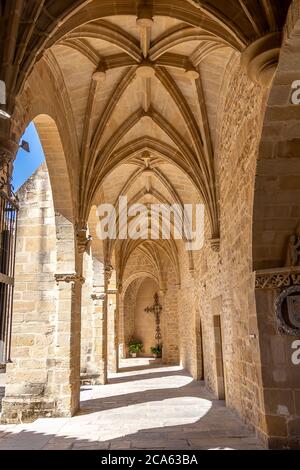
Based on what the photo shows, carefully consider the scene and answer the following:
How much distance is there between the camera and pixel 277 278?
15.1ft

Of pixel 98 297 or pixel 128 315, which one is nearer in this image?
pixel 98 297

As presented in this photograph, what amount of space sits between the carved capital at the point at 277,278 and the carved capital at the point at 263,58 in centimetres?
204

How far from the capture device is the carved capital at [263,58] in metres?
3.42

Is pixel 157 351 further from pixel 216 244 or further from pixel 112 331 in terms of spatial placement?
pixel 216 244

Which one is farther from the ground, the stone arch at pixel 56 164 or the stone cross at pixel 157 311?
the stone arch at pixel 56 164

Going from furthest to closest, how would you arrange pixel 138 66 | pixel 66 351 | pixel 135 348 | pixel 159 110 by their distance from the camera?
pixel 135 348
pixel 159 110
pixel 66 351
pixel 138 66

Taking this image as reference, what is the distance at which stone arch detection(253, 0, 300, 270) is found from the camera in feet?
12.8

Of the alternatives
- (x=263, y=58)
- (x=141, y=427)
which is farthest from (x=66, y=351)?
(x=263, y=58)

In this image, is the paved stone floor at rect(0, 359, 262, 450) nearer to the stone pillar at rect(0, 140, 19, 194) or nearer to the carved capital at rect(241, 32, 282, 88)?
the stone pillar at rect(0, 140, 19, 194)

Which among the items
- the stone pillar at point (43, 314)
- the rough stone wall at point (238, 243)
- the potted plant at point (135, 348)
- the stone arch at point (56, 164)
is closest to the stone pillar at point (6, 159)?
the stone arch at point (56, 164)

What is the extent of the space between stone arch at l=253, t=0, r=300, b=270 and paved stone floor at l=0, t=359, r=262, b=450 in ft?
7.03

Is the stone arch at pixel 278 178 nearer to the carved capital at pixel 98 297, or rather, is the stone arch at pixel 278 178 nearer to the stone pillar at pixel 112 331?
the carved capital at pixel 98 297

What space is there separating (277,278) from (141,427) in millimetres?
2785
